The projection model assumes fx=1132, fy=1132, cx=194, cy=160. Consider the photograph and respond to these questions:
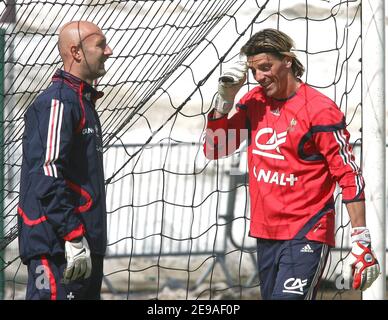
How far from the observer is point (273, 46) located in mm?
4199

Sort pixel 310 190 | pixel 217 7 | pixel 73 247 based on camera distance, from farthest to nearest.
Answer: pixel 217 7 → pixel 310 190 → pixel 73 247

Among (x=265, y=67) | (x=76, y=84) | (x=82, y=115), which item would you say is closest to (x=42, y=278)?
(x=82, y=115)

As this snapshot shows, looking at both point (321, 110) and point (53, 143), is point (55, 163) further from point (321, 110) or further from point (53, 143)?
point (321, 110)

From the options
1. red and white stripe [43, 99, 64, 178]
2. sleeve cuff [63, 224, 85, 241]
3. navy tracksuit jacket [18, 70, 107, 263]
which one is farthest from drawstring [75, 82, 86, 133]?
sleeve cuff [63, 224, 85, 241]

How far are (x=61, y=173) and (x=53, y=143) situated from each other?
0.11m

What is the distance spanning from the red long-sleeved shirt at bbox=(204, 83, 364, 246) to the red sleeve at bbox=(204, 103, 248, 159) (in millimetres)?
87

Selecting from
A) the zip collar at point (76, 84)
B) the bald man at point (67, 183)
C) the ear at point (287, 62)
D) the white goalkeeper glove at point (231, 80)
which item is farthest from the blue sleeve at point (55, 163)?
the ear at point (287, 62)

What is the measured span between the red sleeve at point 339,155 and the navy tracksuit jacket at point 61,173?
81 centimetres

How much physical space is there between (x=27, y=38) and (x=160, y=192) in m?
1.20

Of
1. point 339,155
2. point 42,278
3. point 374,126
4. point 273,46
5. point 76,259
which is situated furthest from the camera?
point 374,126

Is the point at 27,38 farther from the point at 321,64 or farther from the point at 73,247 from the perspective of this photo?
the point at 73,247

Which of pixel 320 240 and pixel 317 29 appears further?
pixel 317 29

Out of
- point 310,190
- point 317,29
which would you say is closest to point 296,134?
point 310,190

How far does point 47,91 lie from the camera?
4.00 m
